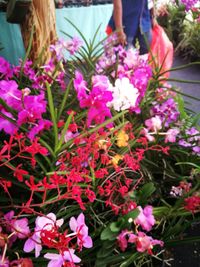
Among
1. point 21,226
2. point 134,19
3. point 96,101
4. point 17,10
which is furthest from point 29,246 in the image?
point 134,19

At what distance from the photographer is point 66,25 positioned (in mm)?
2459

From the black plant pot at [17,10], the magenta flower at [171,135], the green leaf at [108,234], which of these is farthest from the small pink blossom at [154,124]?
the black plant pot at [17,10]

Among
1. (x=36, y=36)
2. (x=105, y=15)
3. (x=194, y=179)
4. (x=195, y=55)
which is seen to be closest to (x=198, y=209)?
(x=194, y=179)

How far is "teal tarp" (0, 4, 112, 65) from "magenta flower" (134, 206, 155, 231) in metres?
1.55

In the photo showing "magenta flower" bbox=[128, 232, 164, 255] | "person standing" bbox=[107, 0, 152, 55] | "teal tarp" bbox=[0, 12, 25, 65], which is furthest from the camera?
"teal tarp" bbox=[0, 12, 25, 65]

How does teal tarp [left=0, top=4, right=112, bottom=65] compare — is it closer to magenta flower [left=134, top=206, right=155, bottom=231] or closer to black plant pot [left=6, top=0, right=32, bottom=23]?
black plant pot [left=6, top=0, right=32, bottom=23]

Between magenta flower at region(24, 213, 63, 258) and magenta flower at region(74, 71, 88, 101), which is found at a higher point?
magenta flower at region(74, 71, 88, 101)

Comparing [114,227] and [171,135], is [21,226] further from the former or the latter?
[171,135]

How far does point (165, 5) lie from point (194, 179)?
13.7 ft

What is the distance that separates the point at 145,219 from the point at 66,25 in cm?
215

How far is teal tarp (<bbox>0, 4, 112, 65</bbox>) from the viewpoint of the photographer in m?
1.92

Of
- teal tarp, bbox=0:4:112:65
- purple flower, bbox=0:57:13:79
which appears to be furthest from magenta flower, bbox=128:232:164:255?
teal tarp, bbox=0:4:112:65

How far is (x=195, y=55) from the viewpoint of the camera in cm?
380

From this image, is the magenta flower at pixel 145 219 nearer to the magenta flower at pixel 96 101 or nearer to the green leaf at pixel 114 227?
the green leaf at pixel 114 227
